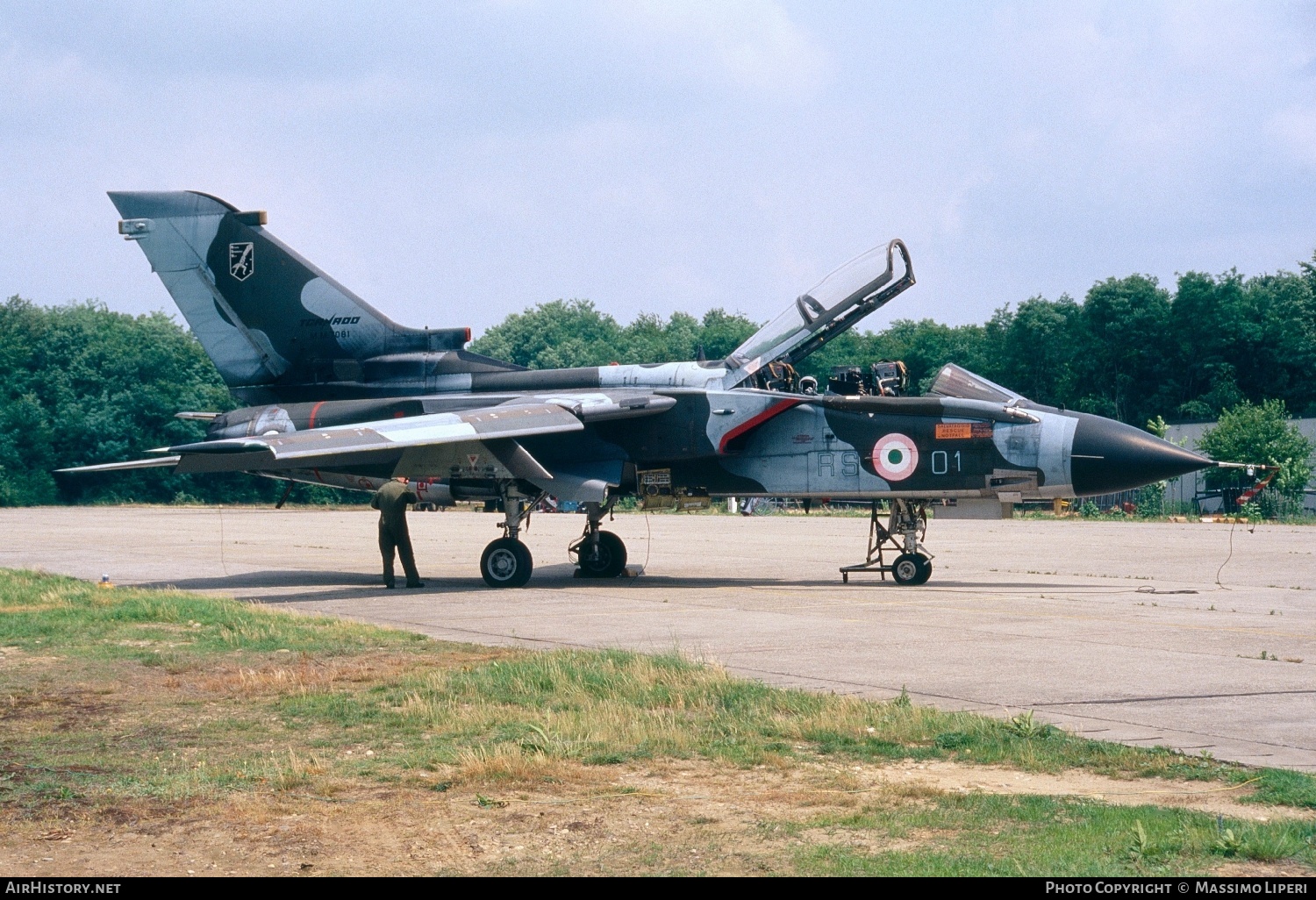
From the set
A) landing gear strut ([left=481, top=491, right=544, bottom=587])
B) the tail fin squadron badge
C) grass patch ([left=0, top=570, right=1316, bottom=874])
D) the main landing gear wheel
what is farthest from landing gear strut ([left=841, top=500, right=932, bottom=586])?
the tail fin squadron badge

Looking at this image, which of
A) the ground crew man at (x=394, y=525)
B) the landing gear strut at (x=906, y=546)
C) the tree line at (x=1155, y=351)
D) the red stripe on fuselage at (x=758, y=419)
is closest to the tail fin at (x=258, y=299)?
the ground crew man at (x=394, y=525)

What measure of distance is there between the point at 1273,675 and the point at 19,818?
858 centimetres

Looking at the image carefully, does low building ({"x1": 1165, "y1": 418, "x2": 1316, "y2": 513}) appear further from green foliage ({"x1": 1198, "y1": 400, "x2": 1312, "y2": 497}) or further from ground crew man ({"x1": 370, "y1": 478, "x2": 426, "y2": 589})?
ground crew man ({"x1": 370, "y1": 478, "x2": 426, "y2": 589})

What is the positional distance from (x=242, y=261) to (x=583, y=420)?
6450 mm

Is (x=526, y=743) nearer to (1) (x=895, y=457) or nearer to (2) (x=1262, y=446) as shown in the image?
(1) (x=895, y=457)


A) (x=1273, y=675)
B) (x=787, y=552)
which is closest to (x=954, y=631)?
(x=1273, y=675)

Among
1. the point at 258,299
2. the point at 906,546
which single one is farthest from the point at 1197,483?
the point at 258,299

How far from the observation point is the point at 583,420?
59.8 ft

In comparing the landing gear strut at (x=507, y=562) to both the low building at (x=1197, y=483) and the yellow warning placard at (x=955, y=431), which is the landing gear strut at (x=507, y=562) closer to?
the yellow warning placard at (x=955, y=431)

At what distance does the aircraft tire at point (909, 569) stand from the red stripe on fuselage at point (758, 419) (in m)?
2.72

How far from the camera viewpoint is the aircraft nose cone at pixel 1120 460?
1667 centimetres

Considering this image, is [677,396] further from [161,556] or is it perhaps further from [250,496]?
[250,496]

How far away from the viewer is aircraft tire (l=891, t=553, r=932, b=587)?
18422mm

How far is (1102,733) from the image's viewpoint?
7.75 meters
